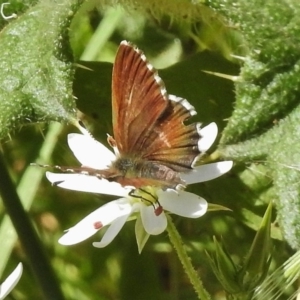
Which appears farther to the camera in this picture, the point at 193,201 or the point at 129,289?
the point at 129,289

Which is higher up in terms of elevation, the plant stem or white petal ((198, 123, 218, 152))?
white petal ((198, 123, 218, 152))

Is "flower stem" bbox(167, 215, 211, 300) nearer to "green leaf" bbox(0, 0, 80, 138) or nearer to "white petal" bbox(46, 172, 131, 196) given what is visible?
"white petal" bbox(46, 172, 131, 196)

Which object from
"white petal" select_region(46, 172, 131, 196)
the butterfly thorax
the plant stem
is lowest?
the plant stem

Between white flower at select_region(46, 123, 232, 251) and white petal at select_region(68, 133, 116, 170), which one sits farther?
white petal at select_region(68, 133, 116, 170)

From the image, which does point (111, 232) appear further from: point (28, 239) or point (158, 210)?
point (28, 239)

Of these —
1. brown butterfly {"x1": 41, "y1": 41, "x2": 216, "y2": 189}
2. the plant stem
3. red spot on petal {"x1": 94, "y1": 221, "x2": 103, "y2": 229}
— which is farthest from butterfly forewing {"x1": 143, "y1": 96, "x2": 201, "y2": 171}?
the plant stem

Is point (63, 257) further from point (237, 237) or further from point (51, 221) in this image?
point (237, 237)

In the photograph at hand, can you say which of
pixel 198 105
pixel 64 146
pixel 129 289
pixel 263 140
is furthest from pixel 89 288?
pixel 263 140

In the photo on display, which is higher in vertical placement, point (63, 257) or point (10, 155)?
point (10, 155)
